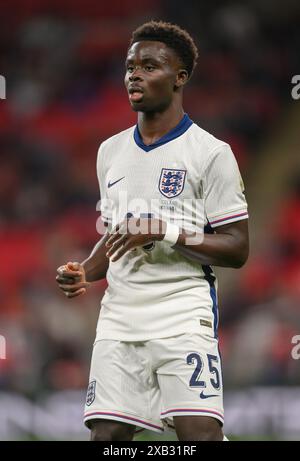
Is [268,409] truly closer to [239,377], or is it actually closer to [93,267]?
[239,377]

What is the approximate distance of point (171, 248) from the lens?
3.74 metres

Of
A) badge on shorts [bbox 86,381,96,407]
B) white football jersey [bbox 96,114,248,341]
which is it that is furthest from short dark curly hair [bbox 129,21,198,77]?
badge on shorts [bbox 86,381,96,407]

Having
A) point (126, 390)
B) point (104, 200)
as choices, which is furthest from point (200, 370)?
point (104, 200)

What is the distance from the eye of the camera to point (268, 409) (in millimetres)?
7738

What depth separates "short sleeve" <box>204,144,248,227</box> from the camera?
12.3 ft

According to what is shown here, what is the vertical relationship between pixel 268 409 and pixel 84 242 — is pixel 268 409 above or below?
below

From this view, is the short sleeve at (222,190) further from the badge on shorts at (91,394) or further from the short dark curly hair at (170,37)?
the badge on shorts at (91,394)

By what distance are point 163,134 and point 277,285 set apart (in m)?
5.54

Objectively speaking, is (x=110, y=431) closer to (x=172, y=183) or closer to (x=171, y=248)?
(x=171, y=248)

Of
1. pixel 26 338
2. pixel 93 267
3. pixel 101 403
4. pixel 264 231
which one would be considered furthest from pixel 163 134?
pixel 264 231

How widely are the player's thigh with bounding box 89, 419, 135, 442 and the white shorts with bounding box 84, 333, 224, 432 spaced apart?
3cm

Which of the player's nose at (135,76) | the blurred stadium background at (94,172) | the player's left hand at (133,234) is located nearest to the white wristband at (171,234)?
the player's left hand at (133,234)

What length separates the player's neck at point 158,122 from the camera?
395 centimetres

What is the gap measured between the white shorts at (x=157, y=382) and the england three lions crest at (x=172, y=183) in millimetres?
599
